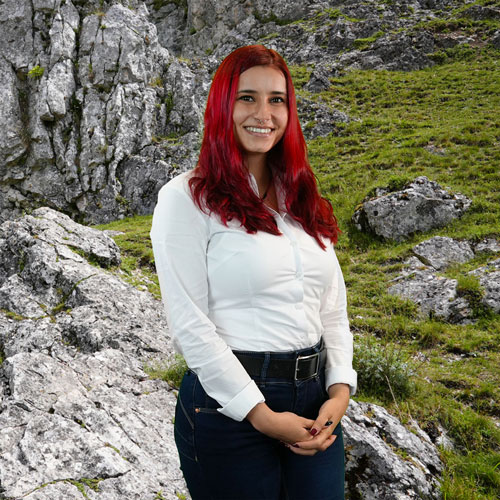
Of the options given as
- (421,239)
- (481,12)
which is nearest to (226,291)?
(421,239)

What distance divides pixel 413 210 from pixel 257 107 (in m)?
10.3

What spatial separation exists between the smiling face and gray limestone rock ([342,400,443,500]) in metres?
2.88

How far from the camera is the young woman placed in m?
1.95

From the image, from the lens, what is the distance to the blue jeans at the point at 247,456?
2.01m

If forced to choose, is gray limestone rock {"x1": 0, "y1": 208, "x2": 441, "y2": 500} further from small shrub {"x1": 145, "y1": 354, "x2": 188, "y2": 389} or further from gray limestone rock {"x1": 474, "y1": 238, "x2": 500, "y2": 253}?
gray limestone rock {"x1": 474, "y1": 238, "x2": 500, "y2": 253}

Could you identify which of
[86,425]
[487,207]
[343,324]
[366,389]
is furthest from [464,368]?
[487,207]

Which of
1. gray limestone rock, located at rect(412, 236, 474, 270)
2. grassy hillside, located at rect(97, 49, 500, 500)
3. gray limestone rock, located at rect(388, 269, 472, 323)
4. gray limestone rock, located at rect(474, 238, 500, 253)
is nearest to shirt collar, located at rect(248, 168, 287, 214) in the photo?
grassy hillside, located at rect(97, 49, 500, 500)

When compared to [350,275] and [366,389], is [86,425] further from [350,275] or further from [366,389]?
[350,275]

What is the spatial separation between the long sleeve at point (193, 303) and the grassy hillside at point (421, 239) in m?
2.99

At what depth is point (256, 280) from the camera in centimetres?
203

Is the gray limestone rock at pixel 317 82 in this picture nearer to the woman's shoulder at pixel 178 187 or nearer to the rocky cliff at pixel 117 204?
the rocky cliff at pixel 117 204

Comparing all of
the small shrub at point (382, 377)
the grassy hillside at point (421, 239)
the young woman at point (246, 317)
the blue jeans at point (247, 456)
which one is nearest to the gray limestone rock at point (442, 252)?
the grassy hillside at point (421, 239)

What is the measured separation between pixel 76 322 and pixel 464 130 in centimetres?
1711

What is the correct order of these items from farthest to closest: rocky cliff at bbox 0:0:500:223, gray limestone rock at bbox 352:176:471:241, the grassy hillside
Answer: rocky cliff at bbox 0:0:500:223 < gray limestone rock at bbox 352:176:471:241 < the grassy hillside
